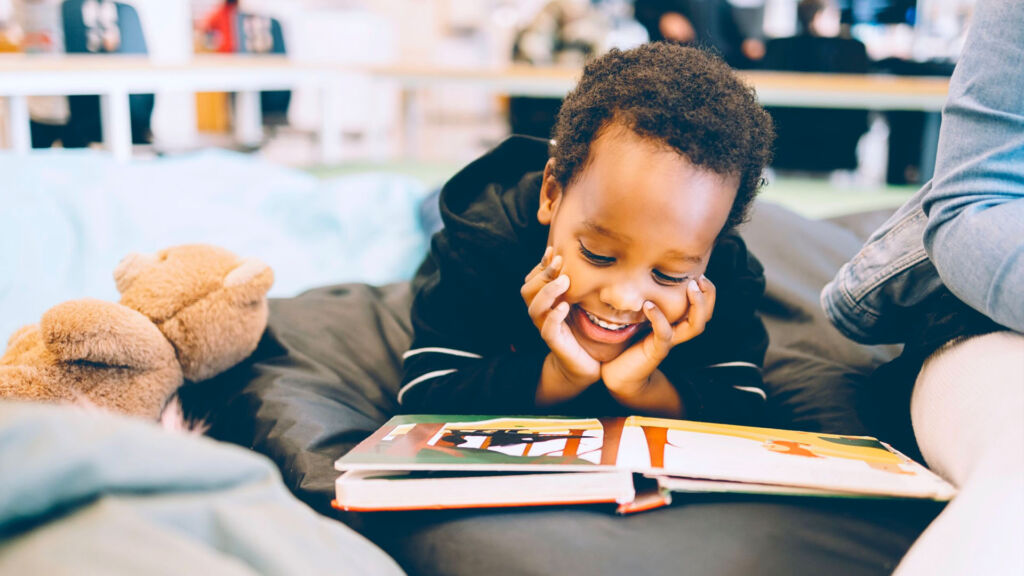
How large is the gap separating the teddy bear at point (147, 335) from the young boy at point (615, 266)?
7.8 inches

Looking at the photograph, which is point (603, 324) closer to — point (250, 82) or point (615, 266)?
point (615, 266)

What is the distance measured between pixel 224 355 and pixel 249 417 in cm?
9

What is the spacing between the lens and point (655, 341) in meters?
0.81

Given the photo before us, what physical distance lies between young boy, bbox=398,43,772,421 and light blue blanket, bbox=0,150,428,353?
0.55 meters

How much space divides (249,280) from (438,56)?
5.99 meters

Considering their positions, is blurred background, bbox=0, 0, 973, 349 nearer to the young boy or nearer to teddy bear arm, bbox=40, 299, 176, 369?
the young boy

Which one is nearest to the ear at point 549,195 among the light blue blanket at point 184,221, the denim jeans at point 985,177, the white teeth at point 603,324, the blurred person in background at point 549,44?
the white teeth at point 603,324

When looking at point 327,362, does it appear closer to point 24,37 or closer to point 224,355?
point 224,355

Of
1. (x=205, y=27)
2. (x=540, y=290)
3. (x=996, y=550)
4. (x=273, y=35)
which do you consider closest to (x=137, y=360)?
(x=540, y=290)

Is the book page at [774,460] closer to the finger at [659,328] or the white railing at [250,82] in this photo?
the finger at [659,328]

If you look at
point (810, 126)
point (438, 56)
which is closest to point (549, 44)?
point (810, 126)

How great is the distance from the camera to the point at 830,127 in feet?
15.3

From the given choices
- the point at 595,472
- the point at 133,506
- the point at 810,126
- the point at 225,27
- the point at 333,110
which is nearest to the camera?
the point at 133,506

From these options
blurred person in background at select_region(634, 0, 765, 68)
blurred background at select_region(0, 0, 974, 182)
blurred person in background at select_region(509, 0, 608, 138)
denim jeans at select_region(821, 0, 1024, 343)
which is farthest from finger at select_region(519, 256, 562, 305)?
blurred person in background at select_region(509, 0, 608, 138)
